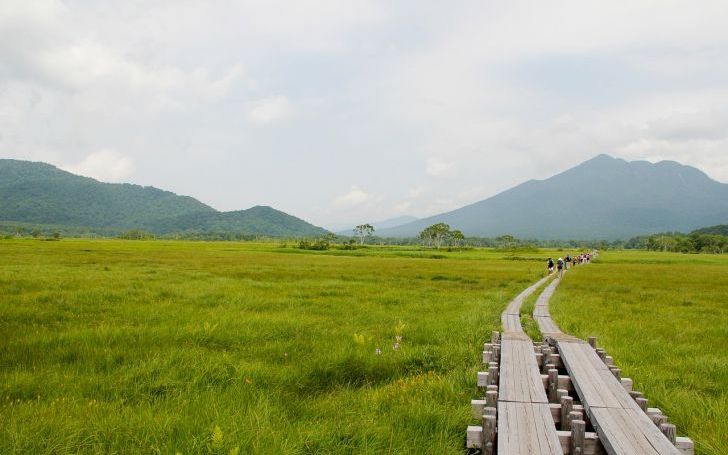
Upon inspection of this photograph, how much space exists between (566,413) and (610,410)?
50 centimetres

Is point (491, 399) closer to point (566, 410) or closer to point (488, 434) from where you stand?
point (488, 434)

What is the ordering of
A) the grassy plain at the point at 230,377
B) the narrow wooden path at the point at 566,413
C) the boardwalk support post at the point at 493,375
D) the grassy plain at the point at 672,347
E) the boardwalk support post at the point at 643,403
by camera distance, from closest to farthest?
the narrow wooden path at the point at 566,413, the grassy plain at the point at 230,377, the boardwalk support post at the point at 643,403, the grassy plain at the point at 672,347, the boardwalk support post at the point at 493,375

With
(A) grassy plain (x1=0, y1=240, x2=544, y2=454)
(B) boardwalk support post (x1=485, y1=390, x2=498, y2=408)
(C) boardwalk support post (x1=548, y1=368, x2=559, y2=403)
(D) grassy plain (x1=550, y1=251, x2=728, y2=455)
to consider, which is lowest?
(D) grassy plain (x1=550, y1=251, x2=728, y2=455)

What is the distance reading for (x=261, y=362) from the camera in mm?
8664

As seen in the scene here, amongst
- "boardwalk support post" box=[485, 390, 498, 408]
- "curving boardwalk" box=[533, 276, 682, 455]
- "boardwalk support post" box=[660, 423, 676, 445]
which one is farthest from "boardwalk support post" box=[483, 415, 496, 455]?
"boardwalk support post" box=[660, 423, 676, 445]

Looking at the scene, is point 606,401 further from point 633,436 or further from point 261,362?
point 261,362

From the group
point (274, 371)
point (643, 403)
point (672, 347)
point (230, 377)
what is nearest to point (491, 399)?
point (643, 403)

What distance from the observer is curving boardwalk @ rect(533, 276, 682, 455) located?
4.53 m

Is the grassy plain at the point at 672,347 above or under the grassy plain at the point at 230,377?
under

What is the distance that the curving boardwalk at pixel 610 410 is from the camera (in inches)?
178

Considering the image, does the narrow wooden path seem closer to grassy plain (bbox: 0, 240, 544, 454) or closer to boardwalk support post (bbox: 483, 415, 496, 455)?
boardwalk support post (bbox: 483, 415, 496, 455)

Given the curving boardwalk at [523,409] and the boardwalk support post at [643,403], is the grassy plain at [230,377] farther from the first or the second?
the boardwalk support post at [643,403]

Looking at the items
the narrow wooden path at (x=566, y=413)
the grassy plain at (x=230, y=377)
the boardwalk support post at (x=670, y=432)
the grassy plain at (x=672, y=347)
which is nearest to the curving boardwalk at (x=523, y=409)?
the narrow wooden path at (x=566, y=413)

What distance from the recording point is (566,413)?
219 inches
